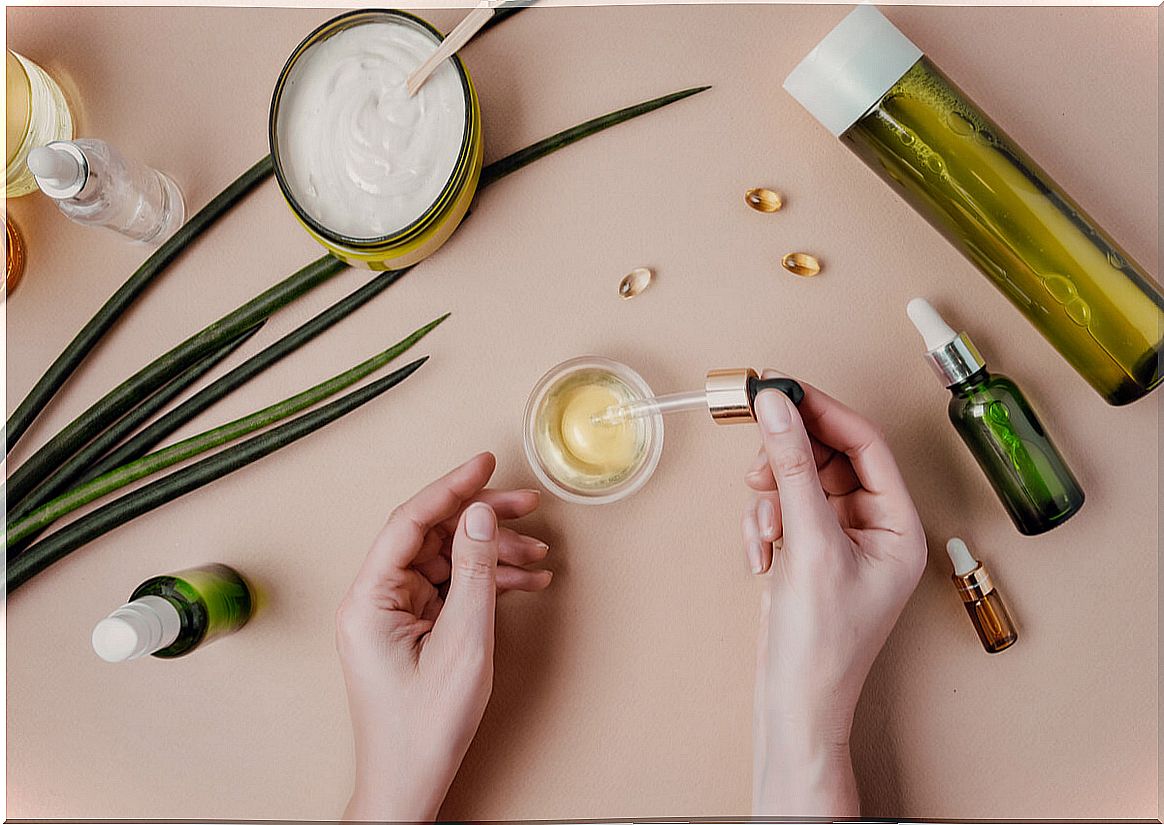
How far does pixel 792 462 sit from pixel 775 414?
38 millimetres

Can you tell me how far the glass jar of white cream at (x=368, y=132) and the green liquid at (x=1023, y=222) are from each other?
0.34m

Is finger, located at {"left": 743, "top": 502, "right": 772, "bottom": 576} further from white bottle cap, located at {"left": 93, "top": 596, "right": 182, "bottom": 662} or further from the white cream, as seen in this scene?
white bottle cap, located at {"left": 93, "top": 596, "right": 182, "bottom": 662}

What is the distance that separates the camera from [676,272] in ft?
2.80

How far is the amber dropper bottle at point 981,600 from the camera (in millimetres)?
790

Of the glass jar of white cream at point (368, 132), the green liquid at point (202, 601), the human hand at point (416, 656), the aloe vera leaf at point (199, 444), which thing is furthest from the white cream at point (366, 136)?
the green liquid at point (202, 601)

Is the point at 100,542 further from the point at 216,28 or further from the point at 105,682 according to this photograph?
the point at 216,28

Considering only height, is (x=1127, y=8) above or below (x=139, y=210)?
below

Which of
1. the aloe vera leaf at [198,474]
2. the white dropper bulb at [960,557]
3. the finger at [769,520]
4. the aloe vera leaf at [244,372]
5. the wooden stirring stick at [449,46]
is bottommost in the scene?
the white dropper bulb at [960,557]

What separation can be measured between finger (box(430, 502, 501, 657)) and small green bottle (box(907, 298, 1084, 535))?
0.40 m

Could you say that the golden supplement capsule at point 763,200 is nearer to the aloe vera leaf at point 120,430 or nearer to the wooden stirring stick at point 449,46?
the wooden stirring stick at point 449,46

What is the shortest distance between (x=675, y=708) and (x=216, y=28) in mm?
772

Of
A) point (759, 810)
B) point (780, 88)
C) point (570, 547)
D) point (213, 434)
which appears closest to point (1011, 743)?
point (759, 810)

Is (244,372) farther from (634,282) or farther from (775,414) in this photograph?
(775,414)

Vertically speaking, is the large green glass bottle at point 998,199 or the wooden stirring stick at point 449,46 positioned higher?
the wooden stirring stick at point 449,46
